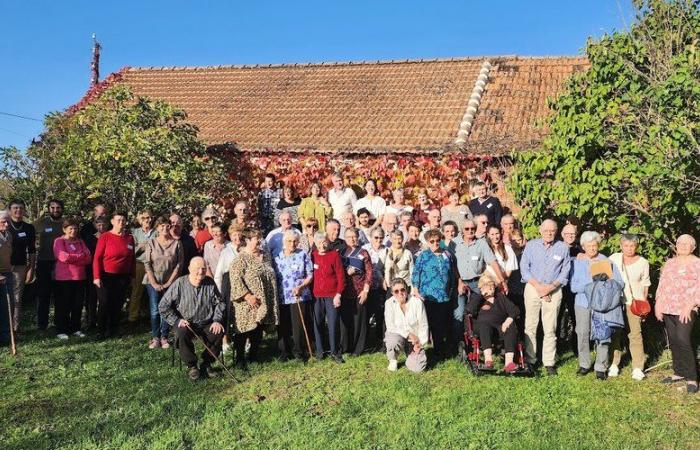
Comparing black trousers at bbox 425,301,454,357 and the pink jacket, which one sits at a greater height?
the pink jacket

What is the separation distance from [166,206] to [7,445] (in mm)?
5538

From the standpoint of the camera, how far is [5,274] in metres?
8.10

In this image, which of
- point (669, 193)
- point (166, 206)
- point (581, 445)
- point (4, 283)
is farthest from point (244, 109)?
point (581, 445)

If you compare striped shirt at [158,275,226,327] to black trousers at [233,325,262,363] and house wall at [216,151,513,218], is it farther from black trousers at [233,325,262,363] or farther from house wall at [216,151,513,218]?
house wall at [216,151,513,218]

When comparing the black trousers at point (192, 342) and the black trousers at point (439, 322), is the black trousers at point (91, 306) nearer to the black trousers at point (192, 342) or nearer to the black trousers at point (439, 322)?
the black trousers at point (192, 342)

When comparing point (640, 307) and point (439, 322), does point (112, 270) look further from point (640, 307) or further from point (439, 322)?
point (640, 307)

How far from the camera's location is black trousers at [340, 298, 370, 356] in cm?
759

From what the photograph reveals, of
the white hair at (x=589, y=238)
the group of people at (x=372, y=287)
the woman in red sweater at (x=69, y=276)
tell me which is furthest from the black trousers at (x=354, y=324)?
the woman in red sweater at (x=69, y=276)

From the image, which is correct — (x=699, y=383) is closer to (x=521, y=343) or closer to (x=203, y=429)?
(x=521, y=343)

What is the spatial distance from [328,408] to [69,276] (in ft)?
15.4

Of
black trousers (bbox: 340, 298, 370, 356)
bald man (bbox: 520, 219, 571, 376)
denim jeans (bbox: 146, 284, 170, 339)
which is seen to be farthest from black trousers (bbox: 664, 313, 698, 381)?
denim jeans (bbox: 146, 284, 170, 339)

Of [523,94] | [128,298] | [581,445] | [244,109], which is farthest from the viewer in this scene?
[244,109]

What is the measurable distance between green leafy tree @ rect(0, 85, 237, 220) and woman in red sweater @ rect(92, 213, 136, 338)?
5.06 feet

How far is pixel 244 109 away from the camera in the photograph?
15.5m
